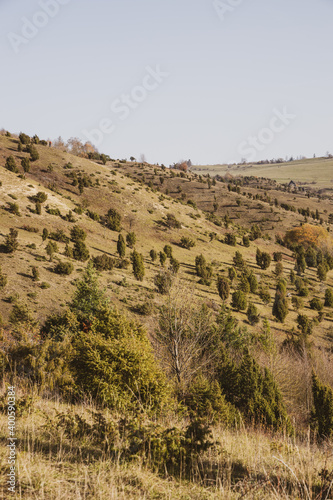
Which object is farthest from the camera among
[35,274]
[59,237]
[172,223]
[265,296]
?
[172,223]

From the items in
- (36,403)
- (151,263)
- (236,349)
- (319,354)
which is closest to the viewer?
(36,403)

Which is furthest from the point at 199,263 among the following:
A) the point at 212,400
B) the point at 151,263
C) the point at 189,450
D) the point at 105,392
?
the point at 189,450

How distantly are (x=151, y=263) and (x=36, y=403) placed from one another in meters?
36.1

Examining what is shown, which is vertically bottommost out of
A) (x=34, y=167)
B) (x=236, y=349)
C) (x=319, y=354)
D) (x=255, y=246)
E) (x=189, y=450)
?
(x=319, y=354)

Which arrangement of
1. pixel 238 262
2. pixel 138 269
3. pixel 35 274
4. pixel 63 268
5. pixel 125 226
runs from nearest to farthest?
pixel 35 274 < pixel 63 268 < pixel 138 269 < pixel 238 262 < pixel 125 226

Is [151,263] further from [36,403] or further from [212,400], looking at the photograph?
[36,403]

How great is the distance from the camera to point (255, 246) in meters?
63.0

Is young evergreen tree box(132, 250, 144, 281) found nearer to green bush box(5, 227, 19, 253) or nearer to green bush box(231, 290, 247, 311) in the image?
green bush box(231, 290, 247, 311)

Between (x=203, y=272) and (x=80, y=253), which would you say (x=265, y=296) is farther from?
(x=80, y=253)

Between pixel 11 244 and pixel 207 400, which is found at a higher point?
pixel 11 244

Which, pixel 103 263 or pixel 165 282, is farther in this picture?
pixel 103 263

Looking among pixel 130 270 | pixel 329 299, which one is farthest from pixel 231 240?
pixel 130 270

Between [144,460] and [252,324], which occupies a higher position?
[144,460]

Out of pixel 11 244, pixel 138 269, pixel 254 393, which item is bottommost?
pixel 254 393
